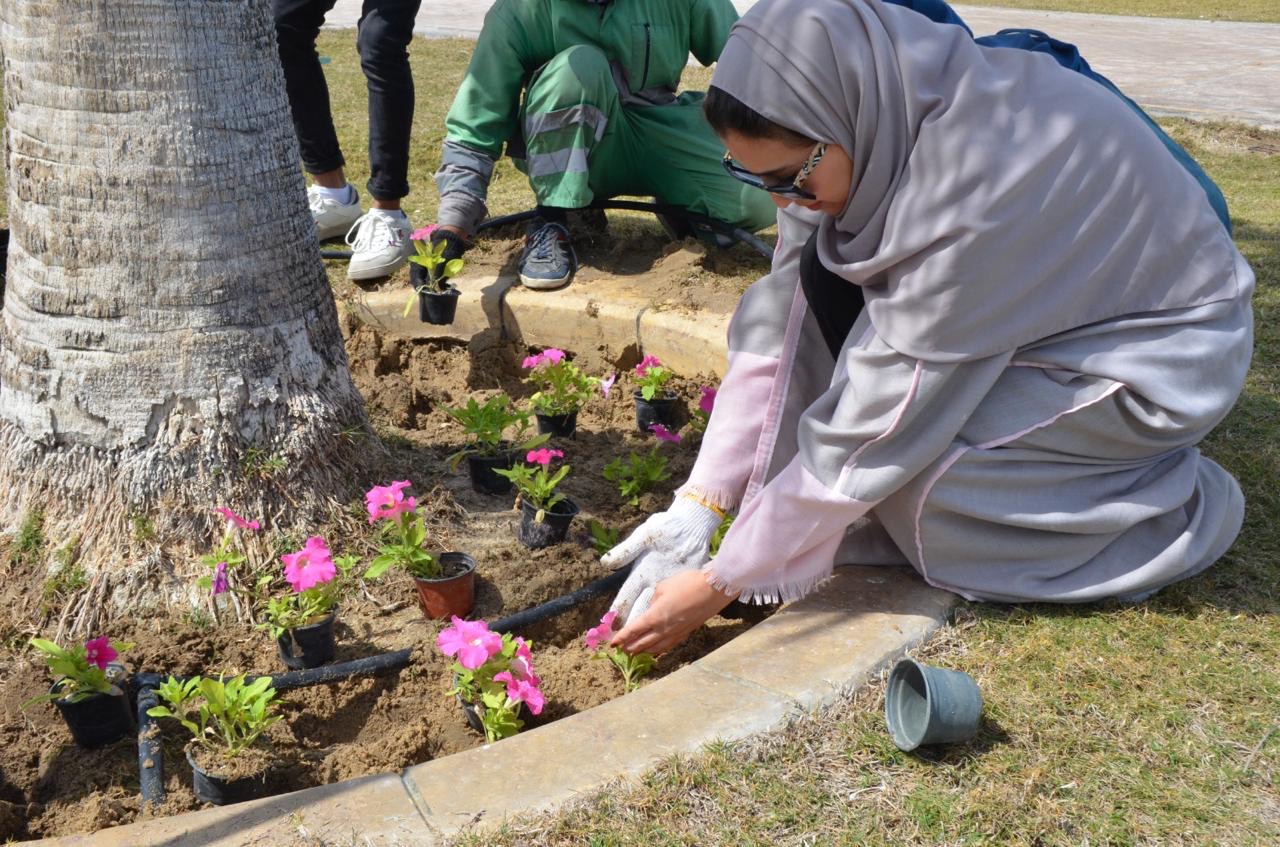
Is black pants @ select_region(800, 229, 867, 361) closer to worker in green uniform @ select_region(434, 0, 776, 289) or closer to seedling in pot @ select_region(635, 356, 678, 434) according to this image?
seedling in pot @ select_region(635, 356, 678, 434)

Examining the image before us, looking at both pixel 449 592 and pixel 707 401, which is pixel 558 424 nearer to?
pixel 707 401

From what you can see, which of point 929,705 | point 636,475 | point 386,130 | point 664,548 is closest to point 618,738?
point 929,705

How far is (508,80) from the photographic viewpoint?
15.0 ft

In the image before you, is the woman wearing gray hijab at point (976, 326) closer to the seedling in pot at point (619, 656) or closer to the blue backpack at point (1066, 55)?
the seedling in pot at point (619, 656)

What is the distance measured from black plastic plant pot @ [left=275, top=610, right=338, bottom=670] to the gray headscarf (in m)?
1.30

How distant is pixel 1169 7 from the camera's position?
668 inches

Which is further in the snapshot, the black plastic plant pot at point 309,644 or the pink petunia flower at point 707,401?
the pink petunia flower at point 707,401

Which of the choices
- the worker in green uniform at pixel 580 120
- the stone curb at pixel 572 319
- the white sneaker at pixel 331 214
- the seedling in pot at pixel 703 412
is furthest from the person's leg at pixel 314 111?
the seedling in pot at pixel 703 412

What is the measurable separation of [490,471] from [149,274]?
105 cm

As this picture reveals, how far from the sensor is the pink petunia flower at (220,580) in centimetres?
256

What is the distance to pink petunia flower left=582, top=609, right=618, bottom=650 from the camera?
2.54 meters

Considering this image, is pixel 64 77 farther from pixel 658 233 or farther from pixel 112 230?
pixel 658 233

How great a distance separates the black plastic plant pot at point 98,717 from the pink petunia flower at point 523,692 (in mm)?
755

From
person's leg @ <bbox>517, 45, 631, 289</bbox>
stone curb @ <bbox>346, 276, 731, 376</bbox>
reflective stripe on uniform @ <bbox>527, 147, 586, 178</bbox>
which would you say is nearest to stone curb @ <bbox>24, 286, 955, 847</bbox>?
stone curb @ <bbox>346, 276, 731, 376</bbox>
